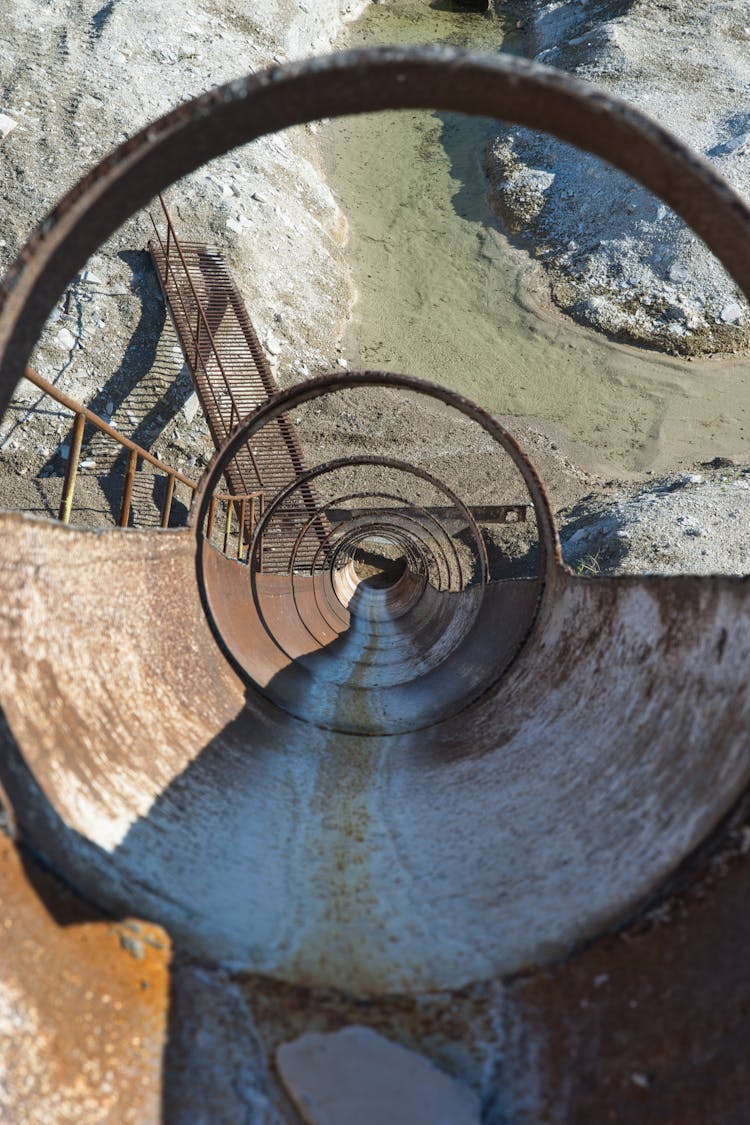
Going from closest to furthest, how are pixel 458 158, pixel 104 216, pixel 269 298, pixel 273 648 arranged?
pixel 104 216 → pixel 273 648 → pixel 269 298 → pixel 458 158

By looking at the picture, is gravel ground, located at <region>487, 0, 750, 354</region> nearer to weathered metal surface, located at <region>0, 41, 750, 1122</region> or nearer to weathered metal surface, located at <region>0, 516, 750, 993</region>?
weathered metal surface, located at <region>0, 516, 750, 993</region>

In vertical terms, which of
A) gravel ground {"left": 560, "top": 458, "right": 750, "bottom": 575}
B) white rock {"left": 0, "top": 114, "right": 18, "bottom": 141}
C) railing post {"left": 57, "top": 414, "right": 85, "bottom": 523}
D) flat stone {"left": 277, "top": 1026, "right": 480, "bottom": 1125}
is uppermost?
white rock {"left": 0, "top": 114, "right": 18, "bottom": 141}

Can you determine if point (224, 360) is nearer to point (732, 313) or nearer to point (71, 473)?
point (71, 473)

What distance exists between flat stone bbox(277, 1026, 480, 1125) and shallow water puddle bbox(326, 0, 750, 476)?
11.2 m

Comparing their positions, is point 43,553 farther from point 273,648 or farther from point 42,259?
point 273,648

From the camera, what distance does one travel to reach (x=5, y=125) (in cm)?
1209

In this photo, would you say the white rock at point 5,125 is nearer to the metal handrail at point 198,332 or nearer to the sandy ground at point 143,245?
the sandy ground at point 143,245

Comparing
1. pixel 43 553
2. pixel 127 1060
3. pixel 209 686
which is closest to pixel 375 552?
pixel 209 686

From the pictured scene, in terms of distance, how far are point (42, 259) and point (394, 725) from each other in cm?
354

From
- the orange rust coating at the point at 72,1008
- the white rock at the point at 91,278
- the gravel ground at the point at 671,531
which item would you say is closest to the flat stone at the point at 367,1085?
the orange rust coating at the point at 72,1008

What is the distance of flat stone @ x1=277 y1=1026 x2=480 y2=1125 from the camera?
5.63 ft

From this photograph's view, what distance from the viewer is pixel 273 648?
5.59 meters

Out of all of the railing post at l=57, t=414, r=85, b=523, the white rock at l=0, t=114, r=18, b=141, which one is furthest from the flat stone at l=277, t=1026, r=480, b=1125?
the white rock at l=0, t=114, r=18, b=141

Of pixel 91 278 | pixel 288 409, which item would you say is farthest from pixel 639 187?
pixel 288 409
